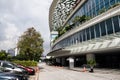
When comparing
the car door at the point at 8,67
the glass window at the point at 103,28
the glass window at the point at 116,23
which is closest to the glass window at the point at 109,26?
the glass window at the point at 116,23

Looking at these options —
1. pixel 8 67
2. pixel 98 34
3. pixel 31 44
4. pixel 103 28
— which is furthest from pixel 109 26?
pixel 8 67

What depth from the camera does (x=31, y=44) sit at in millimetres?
48031

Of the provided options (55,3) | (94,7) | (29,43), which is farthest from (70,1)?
(29,43)

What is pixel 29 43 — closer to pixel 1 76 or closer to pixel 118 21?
pixel 118 21

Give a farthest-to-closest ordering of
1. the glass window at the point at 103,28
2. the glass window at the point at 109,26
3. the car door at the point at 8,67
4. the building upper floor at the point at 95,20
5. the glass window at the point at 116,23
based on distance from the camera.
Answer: the glass window at the point at 103,28 < the glass window at the point at 109,26 < the building upper floor at the point at 95,20 < the glass window at the point at 116,23 < the car door at the point at 8,67

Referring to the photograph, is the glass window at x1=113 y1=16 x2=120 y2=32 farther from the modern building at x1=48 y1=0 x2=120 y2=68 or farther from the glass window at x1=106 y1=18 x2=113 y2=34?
the glass window at x1=106 y1=18 x2=113 y2=34

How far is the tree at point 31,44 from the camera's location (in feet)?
156

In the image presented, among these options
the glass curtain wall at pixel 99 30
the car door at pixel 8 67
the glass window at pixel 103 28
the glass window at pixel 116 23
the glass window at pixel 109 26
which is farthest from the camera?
the glass window at pixel 103 28

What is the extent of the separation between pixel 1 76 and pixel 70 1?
7917cm

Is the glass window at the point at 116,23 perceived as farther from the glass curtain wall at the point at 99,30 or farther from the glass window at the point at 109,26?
the glass window at the point at 109,26

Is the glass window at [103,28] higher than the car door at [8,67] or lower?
higher

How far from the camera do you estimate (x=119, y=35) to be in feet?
108

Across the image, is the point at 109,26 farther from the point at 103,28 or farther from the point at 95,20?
the point at 95,20

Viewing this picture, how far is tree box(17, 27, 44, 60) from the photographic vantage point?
4747cm
